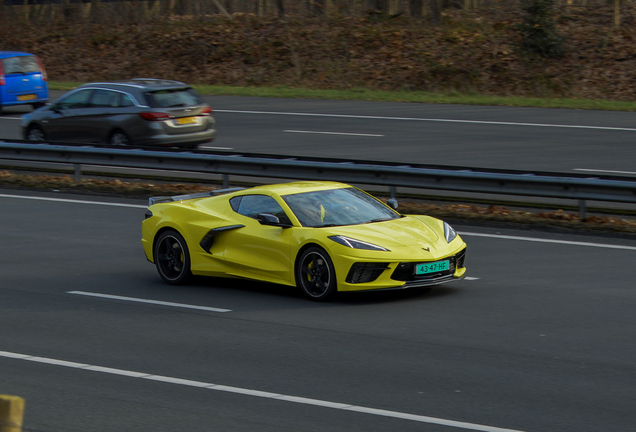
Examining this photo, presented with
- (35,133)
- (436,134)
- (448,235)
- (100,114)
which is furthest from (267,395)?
(436,134)

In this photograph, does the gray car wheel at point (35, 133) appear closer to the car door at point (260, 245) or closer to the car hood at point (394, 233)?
the car door at point (260, 245)

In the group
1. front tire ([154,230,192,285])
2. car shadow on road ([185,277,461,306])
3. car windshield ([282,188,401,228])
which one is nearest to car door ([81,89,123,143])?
front tire ([154,230,192,285])

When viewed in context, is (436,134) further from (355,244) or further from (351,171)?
(355,244)

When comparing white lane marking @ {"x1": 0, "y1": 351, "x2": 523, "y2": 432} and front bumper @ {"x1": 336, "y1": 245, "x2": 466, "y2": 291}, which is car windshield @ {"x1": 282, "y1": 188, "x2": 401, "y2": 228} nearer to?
front bumper @ {"x1": 336, "y1": 245, "x2": 466, "y2": 291}

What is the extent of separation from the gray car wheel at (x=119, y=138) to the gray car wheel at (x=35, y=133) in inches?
80.8

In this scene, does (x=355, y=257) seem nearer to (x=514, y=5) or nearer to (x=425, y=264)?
(x=425, y=264)

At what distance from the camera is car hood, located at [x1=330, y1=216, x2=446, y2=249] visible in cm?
960

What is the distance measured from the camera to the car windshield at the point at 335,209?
10.0 metres

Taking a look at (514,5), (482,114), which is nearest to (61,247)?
(482,114)

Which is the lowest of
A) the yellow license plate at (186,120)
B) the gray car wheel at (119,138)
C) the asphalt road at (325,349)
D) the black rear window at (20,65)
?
the asphalt road at (325,349)

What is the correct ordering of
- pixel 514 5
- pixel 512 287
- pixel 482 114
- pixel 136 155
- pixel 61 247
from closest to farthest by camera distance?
pixel 512 287, pixel 61 247, pixel 136 155, pixel 482 114, pixel 514 5

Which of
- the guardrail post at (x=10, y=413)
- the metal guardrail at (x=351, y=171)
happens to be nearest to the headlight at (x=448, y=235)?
the metal guardrail at (x=351, y=171)

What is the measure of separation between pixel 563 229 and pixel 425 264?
4605mm

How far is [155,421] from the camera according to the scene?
6234 mm
